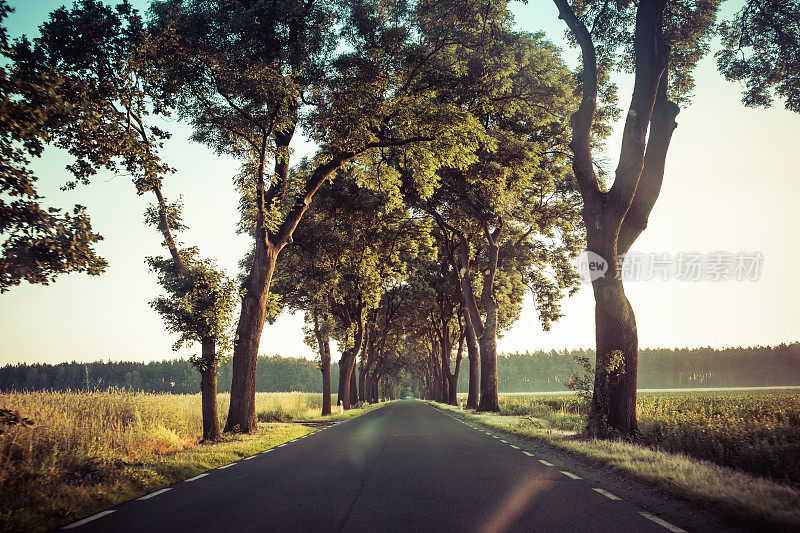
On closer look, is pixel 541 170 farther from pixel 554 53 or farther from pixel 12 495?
pixel 12 495

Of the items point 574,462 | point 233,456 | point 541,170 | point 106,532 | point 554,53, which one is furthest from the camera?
point 541,170

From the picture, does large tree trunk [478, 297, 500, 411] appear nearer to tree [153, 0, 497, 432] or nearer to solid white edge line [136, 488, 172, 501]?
tree [153, 0, 497, 432]

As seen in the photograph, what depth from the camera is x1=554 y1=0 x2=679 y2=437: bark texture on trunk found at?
37.2 feet

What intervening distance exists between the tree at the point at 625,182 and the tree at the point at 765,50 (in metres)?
0.87

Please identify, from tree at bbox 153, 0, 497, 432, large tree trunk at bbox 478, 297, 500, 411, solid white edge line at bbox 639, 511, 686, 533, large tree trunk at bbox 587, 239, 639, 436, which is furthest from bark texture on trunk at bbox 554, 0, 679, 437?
large tree trunk at bbox 478, 297, 500, 411

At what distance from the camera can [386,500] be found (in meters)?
5.93

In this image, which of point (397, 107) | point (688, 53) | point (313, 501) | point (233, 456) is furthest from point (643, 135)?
point (233, 456)

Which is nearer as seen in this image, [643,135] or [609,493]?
[609,493]

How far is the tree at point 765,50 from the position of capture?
1245 centimetres

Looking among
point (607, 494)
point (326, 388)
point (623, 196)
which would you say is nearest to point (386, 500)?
point (607, 494)

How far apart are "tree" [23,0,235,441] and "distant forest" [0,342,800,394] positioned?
240 feet

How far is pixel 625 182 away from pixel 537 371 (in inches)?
6267

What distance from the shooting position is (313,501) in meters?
5.91

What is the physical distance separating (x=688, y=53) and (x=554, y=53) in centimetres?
545
